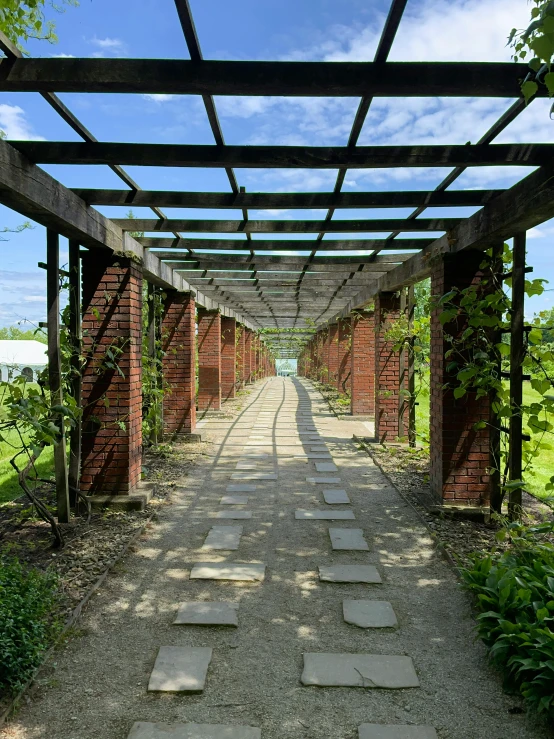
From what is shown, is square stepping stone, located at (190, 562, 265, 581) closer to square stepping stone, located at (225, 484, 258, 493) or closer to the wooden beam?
square stepping stone, located at (225, 484, 258, 493)

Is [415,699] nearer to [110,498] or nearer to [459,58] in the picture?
[459,58]

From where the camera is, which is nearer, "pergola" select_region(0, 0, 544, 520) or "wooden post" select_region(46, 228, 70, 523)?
"pergola" select_region(0, 0, 544, 520)

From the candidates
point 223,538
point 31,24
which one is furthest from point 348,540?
point 31,24

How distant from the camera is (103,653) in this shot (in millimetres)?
2713

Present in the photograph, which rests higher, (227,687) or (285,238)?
(285,238)

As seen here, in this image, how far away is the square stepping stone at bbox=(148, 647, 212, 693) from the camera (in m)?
2.42

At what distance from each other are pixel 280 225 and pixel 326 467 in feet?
10.7

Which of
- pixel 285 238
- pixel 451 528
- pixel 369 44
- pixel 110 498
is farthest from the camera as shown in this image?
pixel 285 238

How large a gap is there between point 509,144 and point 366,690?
10.2 ft

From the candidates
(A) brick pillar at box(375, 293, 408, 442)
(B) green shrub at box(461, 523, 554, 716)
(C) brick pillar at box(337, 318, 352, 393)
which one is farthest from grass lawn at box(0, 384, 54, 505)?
(C) brick pillar at box(337, 318, 352, 393)

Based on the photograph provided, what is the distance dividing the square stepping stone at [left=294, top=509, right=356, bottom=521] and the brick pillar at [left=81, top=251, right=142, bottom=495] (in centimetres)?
161

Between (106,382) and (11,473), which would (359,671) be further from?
(11,473)

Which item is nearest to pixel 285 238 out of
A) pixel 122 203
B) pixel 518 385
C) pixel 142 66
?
pixel 122 203

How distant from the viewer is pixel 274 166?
353 centimetres
